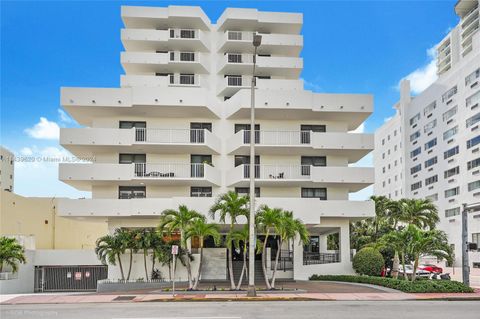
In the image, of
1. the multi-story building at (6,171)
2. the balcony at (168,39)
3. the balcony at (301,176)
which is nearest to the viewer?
the balcony at (301,176)

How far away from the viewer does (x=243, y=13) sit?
46781 mm

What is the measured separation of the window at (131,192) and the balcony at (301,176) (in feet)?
21.9

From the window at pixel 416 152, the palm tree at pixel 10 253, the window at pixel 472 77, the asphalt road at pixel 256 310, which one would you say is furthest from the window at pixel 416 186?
the palm tree at pixel 10 253

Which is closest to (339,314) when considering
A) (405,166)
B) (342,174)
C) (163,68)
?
(342,174)

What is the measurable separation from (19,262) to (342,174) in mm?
23860

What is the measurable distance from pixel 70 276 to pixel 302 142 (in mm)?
20244

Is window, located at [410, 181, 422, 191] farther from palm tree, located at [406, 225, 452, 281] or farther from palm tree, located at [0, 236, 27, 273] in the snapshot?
palm tree, located at [0, 236, 27, 273]

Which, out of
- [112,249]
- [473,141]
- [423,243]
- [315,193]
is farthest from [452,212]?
[112,249]

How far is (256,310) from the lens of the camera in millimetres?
19797

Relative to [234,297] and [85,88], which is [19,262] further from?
[234,297]

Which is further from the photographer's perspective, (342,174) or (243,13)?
(243,13)

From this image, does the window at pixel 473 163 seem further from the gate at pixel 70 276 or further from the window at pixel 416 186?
the gate at pixel 70 276

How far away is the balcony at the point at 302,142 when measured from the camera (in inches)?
1570

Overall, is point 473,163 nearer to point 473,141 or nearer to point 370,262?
point 473,141
